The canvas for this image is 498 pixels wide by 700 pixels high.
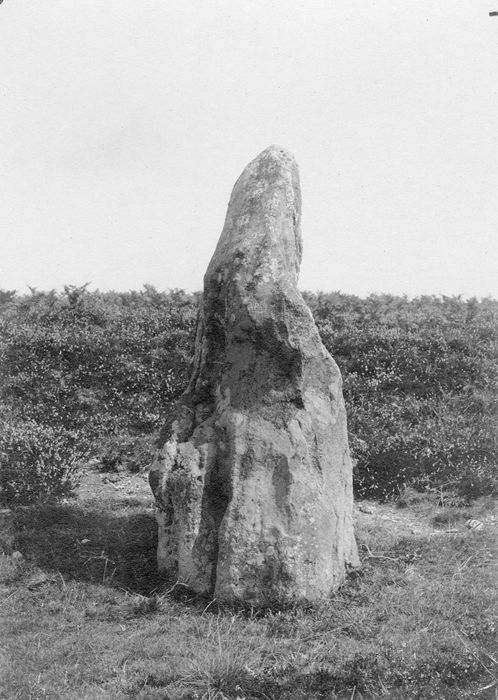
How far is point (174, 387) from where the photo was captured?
38.4ft

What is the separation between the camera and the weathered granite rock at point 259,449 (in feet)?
19.0

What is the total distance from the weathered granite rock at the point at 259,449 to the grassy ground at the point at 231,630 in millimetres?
308

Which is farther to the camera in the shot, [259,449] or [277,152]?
[277,152]

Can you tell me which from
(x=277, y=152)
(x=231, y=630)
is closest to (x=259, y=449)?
(x=231, y=630)

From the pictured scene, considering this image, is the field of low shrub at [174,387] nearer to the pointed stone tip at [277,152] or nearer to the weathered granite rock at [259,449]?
the weathered granite rock at [259,449]

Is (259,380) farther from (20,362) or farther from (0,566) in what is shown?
(20,362)

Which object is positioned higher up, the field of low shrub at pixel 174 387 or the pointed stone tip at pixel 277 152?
the pointed stone tip at pixel 277 152

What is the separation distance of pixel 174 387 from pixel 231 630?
6.62 m

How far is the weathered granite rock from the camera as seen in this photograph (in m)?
5.79

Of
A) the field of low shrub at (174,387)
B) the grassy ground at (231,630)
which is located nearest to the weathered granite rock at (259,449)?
the grassy ground at (231,630)

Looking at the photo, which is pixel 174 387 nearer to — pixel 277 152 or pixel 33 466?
pixel 33 466

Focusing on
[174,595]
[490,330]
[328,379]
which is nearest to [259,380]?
[328,379]

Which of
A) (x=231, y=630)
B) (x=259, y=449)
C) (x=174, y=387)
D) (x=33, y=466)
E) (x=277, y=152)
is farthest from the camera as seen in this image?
(x=174, y=387)

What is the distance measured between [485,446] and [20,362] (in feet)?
24.2
